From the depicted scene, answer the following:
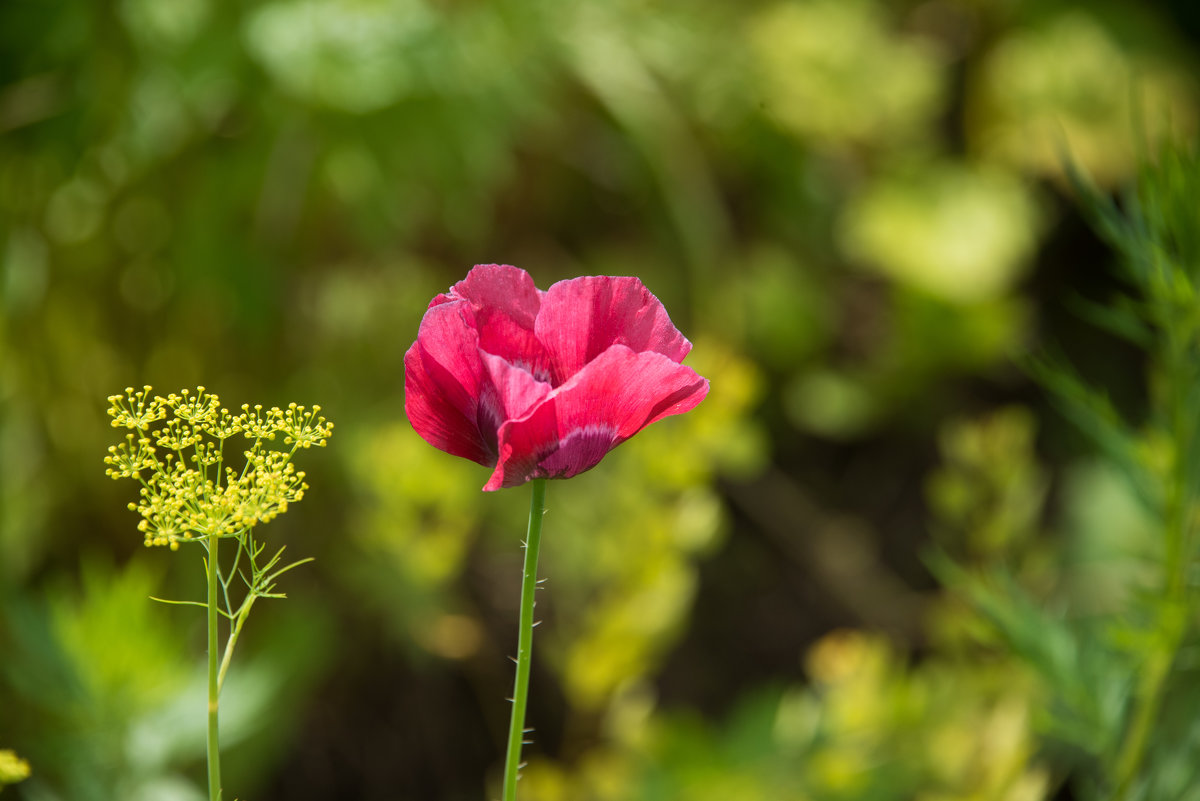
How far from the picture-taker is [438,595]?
56.5 inches

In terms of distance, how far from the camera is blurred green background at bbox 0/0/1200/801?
1.10 metres

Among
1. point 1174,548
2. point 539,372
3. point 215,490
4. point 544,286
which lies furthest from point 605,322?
point 544,286

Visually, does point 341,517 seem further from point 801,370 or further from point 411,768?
point 801,370

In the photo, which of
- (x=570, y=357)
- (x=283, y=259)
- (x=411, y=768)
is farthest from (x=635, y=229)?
(x=570, y=357)

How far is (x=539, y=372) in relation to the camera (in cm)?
46

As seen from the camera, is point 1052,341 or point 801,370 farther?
point 1052,341

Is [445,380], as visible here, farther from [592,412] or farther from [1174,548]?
[1174,548]

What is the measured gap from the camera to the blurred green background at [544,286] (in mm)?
1096

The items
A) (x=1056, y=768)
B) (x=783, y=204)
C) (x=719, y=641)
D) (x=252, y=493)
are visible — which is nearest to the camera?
(x=252, y=493)

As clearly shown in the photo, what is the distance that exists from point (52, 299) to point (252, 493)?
1370mm

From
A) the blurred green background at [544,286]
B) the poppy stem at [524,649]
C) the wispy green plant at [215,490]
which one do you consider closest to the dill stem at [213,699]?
the wispy green plant at [215,490]

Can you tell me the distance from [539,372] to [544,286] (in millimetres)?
1541

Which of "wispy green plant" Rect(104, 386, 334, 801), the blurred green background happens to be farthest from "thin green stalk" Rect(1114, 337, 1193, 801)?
"wispy green plant" Rect(104, 386, 334, 801)

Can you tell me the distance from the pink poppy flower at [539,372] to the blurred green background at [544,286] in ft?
1.29
